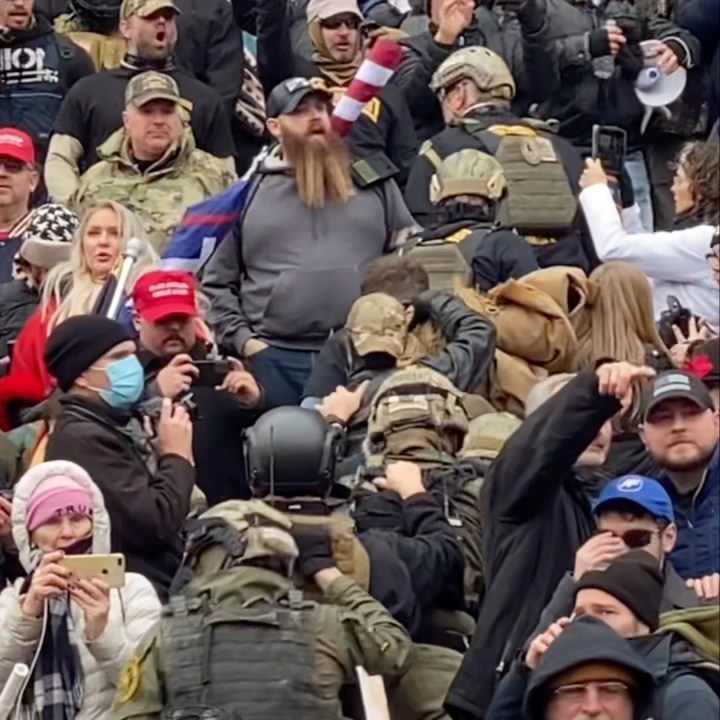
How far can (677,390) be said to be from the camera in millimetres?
10984

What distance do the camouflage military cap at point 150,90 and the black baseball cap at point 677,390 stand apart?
4.91 m

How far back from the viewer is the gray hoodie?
14820 millimetres

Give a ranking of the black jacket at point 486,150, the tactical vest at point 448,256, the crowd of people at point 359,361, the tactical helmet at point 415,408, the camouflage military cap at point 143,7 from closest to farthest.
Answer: the crowd of people at point 359,361
the tactical helmet at point 415,408
the tactical vest at point 448,256
the black jacket at point 486,150
the camouflage military cap at point 143,7

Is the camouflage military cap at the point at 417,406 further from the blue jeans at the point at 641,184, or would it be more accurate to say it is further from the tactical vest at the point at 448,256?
the blue jeans at the point at 641,184

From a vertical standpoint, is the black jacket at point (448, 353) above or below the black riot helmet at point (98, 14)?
above

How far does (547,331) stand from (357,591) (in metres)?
3.31

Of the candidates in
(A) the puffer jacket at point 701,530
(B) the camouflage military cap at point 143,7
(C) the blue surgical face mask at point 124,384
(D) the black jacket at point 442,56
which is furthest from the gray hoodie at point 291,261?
(A) the puffer jacket at point 701,530

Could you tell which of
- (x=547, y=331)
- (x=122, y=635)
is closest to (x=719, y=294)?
(x=547, y=331)

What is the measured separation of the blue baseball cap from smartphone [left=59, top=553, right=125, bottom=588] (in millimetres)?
1469

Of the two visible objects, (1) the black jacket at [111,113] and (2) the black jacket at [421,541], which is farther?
(1) the black jacket at [111,113]

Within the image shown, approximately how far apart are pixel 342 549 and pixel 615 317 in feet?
10.7

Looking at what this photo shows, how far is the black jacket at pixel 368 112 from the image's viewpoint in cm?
1680

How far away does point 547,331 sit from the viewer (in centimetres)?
1370

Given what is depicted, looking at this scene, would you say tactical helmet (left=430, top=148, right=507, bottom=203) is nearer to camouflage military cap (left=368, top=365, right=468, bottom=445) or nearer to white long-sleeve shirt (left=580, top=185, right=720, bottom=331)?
white long-sleeve shirt (left=580, top=185, right=720, bottom=331)
